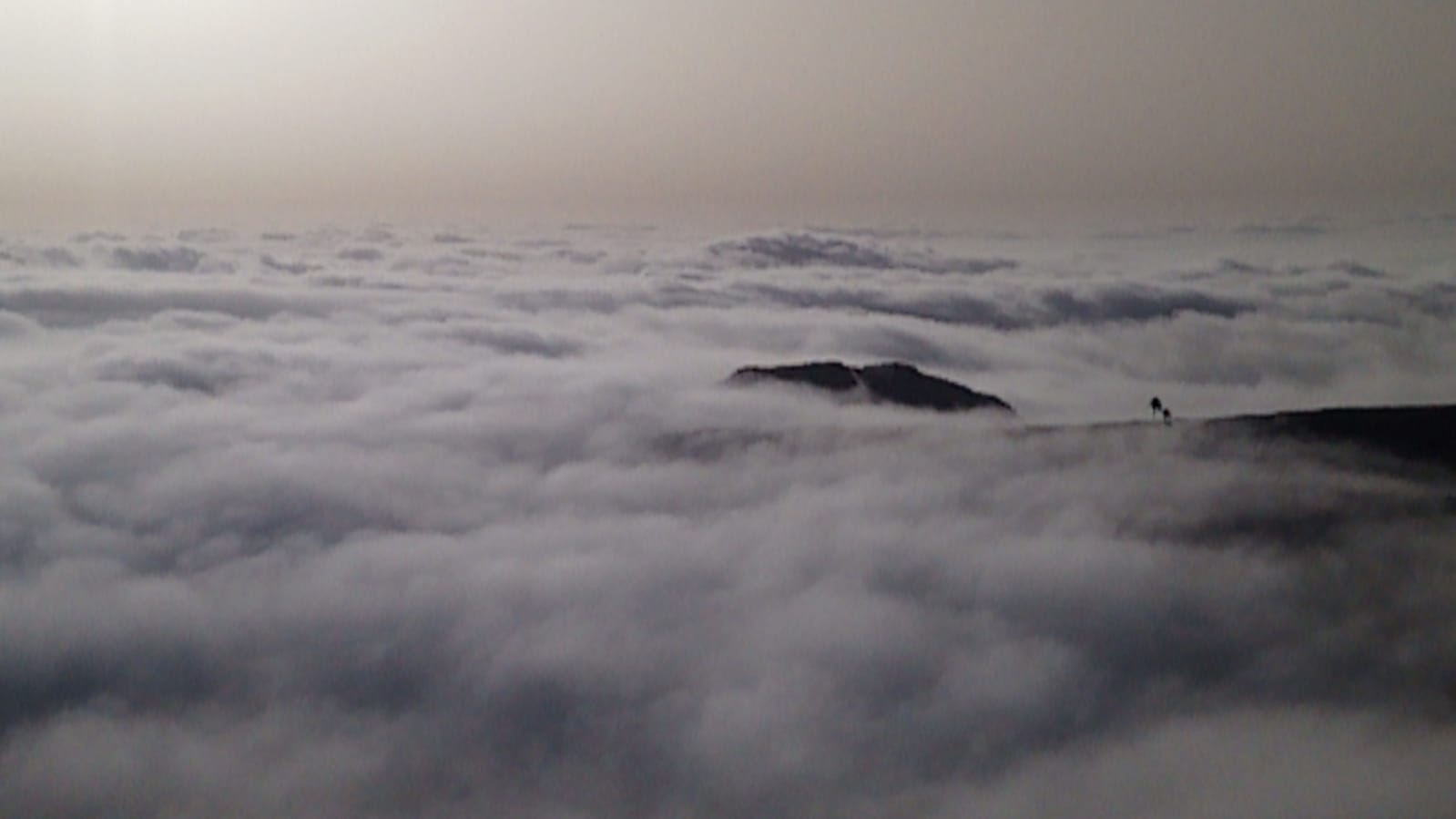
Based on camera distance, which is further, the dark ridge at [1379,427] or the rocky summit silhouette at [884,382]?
the rocky summit silhouette at [884,382]

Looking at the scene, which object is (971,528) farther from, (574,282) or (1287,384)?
(574,282)

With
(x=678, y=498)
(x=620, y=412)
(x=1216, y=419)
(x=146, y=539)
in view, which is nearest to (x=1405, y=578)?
(x=1216, y=419)

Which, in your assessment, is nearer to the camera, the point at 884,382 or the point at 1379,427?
the point at 1379,427

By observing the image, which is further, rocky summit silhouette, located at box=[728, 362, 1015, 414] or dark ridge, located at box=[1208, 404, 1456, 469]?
rocky summit silhouette, located at box=[728, 362, 1015, 414]
